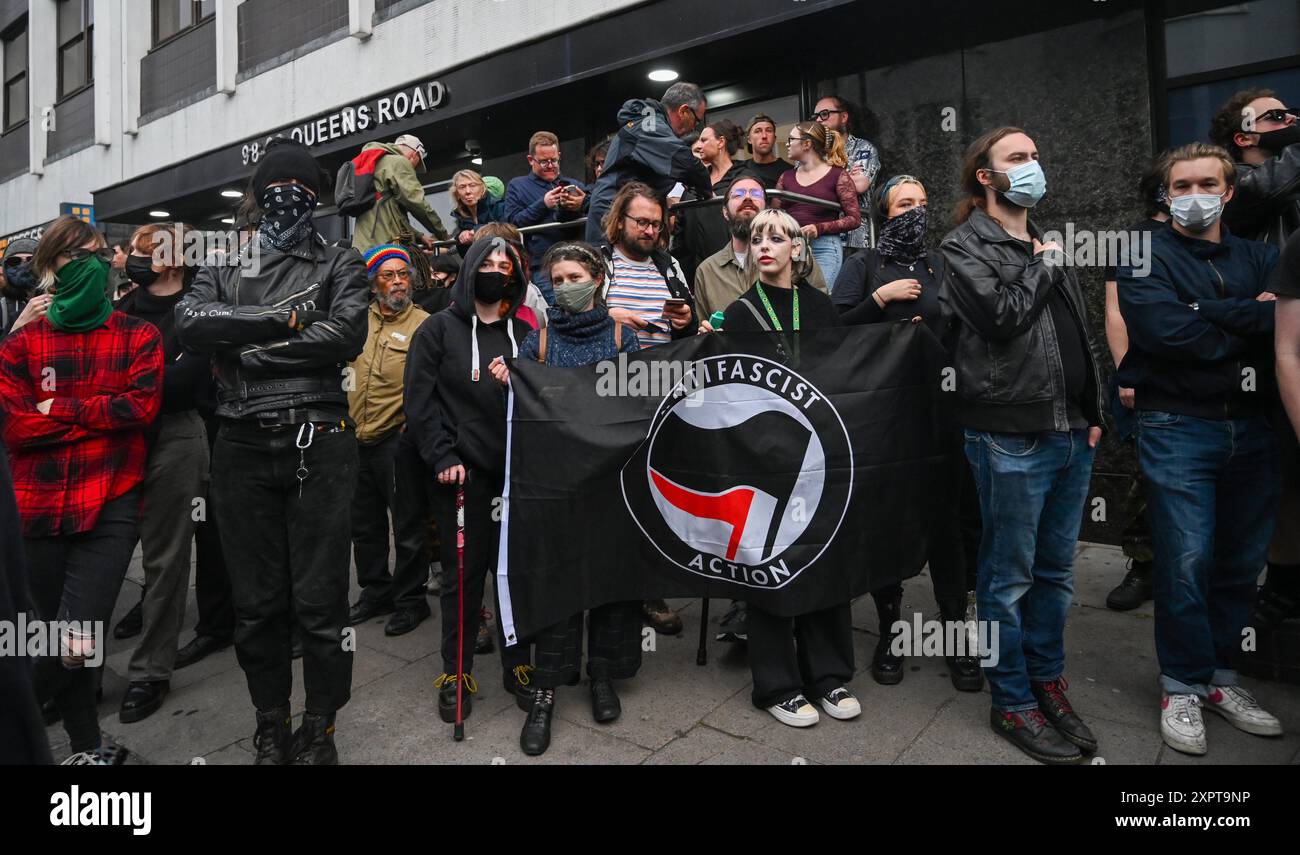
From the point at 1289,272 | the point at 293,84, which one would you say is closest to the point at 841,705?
the point at 1289,272

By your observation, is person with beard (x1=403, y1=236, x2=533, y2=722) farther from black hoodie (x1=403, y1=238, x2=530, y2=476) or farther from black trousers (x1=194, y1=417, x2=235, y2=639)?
black trousers (x1=194, y1=417, x2=235, y2=639)

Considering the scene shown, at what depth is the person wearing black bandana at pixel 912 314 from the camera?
12.4ft

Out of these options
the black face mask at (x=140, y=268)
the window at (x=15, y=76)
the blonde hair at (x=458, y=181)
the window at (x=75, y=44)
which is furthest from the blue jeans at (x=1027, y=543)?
the window at (x=15, y=76)

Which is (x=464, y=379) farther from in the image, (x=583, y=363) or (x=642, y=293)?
(x=642, y=293)

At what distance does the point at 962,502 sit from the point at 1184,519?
1026 mm

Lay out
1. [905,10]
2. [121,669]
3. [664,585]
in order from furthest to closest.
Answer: [905,10] → [121,669] → [664,585]

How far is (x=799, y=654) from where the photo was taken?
3.62 m

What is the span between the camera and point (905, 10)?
21.6 feet

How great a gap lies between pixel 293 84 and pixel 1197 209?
1189cm

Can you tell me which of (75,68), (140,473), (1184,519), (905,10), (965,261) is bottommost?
(1184,519)

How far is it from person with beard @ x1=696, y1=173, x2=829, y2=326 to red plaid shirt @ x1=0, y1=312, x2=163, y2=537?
2.79m

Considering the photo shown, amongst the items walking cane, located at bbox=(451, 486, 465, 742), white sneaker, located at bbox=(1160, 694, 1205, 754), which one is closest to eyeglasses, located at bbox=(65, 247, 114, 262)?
walking cane, located at bbox=(451, 486, 465, 742)
